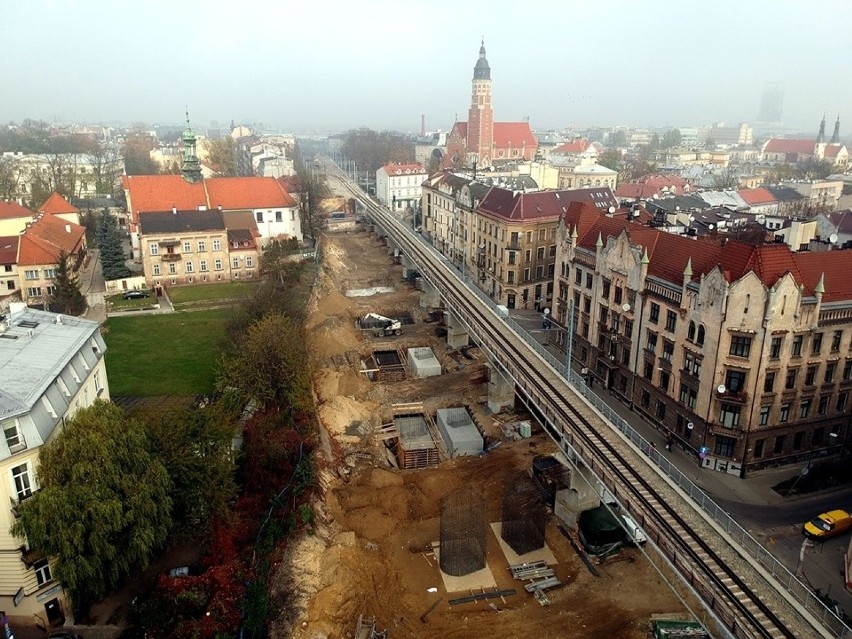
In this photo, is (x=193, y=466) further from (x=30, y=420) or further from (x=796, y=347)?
(x=796, y=347)

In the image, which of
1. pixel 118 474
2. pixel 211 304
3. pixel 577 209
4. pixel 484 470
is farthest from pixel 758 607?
pixel 211 304

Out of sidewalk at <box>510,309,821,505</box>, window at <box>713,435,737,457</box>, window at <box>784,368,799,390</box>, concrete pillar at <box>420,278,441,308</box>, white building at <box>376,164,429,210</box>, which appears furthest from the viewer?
white building at <box>376,164,429,210</box>

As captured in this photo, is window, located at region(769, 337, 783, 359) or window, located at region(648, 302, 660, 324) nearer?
window, located at region(769, 337, 783, 359)

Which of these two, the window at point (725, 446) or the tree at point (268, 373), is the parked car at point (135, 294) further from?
the window at point (725, 446)

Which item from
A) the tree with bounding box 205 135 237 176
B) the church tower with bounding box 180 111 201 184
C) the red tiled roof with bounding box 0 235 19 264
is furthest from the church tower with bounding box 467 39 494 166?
the red tiled roof with bounding box 0 235 19 264

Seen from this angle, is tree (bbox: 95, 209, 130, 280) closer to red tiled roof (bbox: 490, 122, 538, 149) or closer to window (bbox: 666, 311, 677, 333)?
window (bbox: 666, 311, 677, 333)

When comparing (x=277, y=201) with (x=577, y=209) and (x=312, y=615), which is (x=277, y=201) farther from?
(x=312, y=615)

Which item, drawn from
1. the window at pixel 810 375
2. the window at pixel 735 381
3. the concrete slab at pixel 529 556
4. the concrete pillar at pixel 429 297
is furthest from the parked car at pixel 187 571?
the concrete pillar at pixel 429 297
